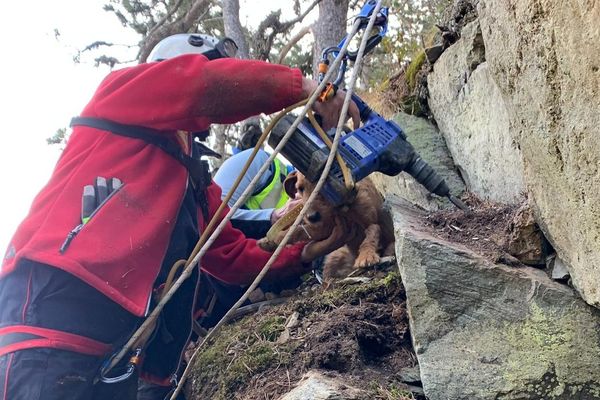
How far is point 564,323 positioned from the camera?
8.45ft

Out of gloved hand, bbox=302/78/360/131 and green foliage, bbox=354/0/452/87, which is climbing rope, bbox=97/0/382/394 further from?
green foliage, bbox=354/0/452/87

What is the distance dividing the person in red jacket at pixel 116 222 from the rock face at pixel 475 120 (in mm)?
1037

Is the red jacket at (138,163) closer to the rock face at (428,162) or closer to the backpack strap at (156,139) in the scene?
the backpack strap at (156,139)

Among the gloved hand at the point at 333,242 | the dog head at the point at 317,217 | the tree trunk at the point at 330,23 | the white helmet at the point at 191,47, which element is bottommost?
the gloved hand at the point at 333,242

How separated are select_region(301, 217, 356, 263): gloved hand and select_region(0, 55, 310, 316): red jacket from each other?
1.13 metres

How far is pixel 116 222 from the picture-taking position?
2.97 m

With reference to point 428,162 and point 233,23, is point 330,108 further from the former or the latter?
point 233,23

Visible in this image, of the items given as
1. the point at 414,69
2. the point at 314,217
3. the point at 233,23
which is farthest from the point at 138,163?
the point at 233,23

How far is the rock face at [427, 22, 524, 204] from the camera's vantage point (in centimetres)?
376

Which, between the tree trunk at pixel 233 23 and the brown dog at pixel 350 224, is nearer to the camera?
the brown dog at pixel 350 224

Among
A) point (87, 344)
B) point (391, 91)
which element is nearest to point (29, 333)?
point (87, 344)

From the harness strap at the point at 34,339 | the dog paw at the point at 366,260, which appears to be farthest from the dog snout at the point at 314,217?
the harness strap at the point at 34,339

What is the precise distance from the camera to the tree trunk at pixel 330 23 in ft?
25.3

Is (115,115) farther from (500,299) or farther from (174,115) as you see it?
(500,299)
